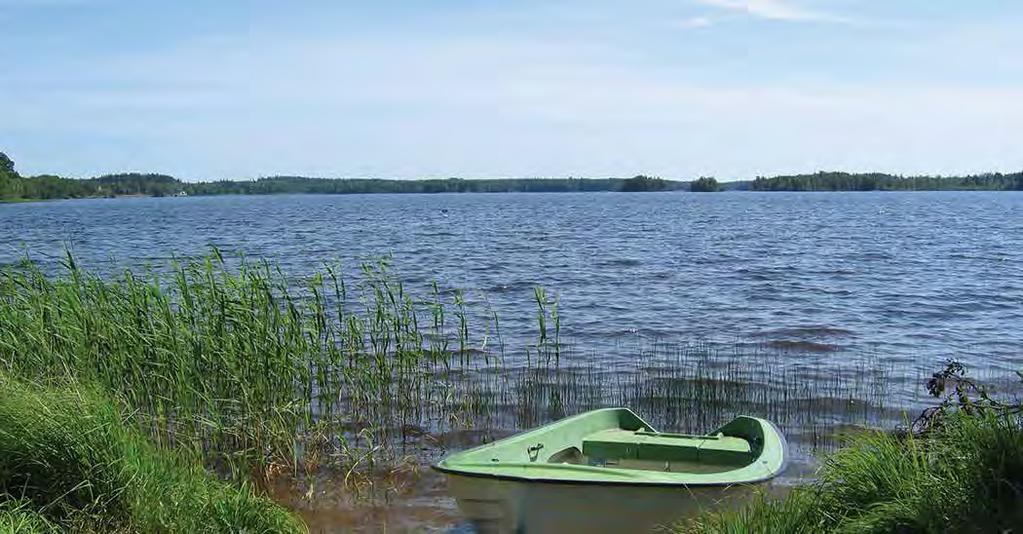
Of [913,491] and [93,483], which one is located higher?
[913,491]

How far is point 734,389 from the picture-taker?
11586mm

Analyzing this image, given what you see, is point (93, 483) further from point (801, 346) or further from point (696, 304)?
point (696, 304)

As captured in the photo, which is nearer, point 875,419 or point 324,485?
point 324,485

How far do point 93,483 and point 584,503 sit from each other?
3.23m

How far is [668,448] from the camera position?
833cm

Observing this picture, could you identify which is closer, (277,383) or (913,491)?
(913,491)

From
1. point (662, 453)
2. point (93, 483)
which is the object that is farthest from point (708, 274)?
point (93, 483)

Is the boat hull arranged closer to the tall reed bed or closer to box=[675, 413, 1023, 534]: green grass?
box=[675, 413, 1023, 534]: green grass

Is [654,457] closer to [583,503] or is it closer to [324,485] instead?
[583,503]

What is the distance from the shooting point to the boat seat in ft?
26.7

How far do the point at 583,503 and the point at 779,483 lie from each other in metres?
2.85

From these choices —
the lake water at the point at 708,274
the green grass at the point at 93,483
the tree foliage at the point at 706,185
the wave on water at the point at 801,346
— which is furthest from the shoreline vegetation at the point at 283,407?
the tree foliage at the point at 706,185

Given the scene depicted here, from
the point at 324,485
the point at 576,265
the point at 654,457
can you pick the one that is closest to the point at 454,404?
the point at 324,485

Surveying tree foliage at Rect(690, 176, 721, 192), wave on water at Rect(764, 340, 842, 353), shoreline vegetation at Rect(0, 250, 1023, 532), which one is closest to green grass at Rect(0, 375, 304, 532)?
shoreline vegetation at Rect(0, 250, 1023, 532)
